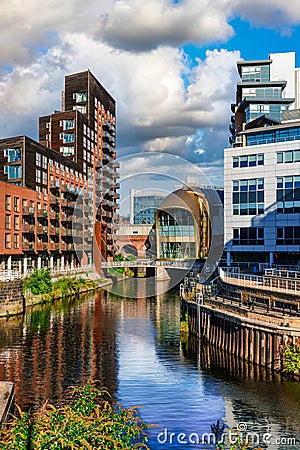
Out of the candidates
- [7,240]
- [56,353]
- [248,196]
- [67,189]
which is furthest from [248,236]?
[56,353]

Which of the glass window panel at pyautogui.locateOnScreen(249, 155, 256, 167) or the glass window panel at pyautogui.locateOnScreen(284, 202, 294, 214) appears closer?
the glass window panel at pyautogui.locateOnScreen(284, 202, 294, 214)

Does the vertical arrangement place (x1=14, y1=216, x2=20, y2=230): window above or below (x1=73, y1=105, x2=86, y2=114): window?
below

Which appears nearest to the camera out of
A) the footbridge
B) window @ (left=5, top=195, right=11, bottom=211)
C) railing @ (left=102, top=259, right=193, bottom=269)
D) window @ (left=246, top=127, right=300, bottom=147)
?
window @ (left=246, top=127, right=300, bottom=147)

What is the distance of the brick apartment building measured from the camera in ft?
267

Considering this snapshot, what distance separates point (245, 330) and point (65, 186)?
7126 centimetres

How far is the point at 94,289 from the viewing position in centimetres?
9256

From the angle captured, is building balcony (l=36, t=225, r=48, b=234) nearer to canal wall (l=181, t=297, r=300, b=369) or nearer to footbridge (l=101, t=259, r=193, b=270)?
footbridge (l=101, t=259, r=193, b=270)

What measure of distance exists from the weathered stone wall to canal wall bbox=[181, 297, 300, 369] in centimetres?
2248


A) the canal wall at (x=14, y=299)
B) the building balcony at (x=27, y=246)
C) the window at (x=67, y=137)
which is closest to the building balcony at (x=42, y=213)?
the building balcony at (x=27, y=246)

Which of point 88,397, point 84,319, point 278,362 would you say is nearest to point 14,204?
point 84,319

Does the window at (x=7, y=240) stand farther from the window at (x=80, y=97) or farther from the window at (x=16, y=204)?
the window at (x=80, y=97)

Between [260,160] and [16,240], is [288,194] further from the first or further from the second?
[16,240]

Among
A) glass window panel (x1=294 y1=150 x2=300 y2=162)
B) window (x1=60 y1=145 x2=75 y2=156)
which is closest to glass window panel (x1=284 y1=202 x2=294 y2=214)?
glass window panel (x1=294 y1=150 x2=300 y2=162)

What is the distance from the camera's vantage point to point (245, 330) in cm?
3559
